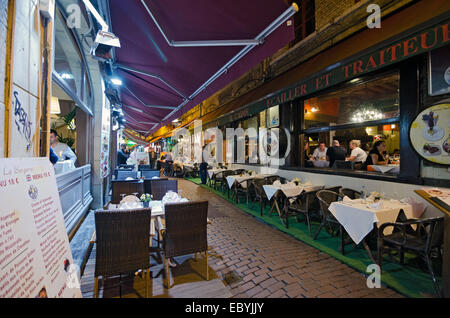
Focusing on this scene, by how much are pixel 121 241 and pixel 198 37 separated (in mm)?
2819

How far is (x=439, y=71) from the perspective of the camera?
10.9ft

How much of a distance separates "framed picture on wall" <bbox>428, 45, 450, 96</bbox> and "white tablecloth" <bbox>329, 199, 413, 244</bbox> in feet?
6.17

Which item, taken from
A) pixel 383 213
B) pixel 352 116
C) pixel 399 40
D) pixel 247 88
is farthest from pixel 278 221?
pixel 247 88

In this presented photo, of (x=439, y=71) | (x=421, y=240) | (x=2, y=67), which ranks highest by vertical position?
(x=439, y=71)

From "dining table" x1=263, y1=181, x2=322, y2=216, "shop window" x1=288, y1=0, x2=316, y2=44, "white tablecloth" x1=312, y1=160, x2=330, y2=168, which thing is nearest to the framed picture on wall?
"dining table" x1=263, y1=181, x2=322, y2=216

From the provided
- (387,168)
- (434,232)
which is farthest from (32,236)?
(387,168)

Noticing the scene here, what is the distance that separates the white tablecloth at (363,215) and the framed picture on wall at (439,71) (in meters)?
1.88

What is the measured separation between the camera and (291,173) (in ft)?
21.4

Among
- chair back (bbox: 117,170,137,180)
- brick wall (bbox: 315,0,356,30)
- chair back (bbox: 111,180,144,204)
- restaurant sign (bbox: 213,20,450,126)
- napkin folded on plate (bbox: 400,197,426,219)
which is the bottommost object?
napkin folded on plate (bbox: 400,197,426,219)

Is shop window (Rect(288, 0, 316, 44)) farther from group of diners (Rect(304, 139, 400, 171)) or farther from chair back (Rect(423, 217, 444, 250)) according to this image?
chair back (Rect(423, 217, 444, 250))

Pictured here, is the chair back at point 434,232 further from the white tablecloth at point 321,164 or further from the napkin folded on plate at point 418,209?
the white tablecloth at point 321,164

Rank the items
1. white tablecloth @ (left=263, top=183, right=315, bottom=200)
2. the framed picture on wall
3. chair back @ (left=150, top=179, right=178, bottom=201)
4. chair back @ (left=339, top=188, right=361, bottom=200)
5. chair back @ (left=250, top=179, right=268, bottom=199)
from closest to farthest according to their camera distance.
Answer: the framed picture on wall, chair back @ (left=339, top=188, right=361, bottom=200), chair back @ (left=150, top=179, right=178, bottom=201), white tablecloth @ (left=263, top=183, right=315, bottom=200), chair back @ (left=250, top=179, right=268, bottom=199)

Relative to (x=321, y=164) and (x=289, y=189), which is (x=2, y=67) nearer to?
(x=289, y=189)

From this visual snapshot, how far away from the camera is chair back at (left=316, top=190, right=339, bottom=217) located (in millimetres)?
3783
